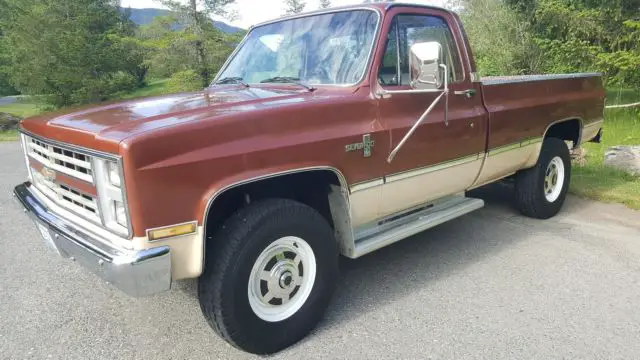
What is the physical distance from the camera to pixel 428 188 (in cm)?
387

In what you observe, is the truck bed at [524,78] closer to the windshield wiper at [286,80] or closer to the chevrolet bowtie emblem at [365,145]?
the chevrolet bowtie emblem at [365,145]

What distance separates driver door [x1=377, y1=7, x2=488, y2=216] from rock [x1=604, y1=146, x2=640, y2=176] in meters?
4.31

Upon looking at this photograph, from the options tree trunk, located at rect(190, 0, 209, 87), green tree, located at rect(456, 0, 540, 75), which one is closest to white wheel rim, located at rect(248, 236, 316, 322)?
green tree, located at rect(456, 0, 540, 75)

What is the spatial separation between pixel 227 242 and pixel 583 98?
462 cm

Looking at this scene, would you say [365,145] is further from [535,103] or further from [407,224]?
[535,103]

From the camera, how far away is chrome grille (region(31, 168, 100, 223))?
277cm

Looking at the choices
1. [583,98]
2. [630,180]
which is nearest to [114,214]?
[583,98]

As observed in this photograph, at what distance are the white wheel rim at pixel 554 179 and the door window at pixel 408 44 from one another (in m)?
2.01

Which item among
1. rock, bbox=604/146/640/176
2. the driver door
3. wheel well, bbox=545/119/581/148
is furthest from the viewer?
rock, bbox=604/146/640/176

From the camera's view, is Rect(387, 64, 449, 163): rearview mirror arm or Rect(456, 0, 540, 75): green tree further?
Rect(456, 0, 540, 75): green tree

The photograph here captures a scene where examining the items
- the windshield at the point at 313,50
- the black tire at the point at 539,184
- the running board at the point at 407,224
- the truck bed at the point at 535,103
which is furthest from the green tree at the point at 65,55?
the running board at the point at 407,224

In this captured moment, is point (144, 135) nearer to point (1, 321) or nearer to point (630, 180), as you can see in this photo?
point (1, 321)

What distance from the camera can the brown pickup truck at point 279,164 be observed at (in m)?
2.50

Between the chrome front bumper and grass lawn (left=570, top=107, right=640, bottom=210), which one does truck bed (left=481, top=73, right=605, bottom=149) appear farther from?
the chrome front bumper
